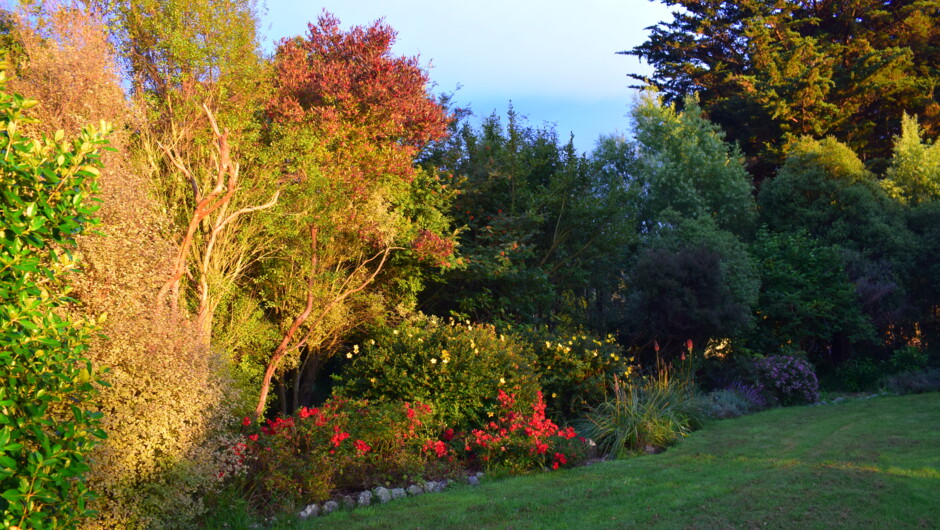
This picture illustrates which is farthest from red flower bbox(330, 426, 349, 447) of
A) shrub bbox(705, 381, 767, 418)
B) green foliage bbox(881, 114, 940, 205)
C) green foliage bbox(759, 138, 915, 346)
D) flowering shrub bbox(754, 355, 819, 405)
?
green foliage bbox(881, 114, 940, 205)

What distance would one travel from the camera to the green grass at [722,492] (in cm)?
522

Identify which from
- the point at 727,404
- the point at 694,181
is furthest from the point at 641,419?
the point at 694,181

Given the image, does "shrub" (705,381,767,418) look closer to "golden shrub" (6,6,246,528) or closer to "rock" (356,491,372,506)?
"rock" (356,491,372,506)

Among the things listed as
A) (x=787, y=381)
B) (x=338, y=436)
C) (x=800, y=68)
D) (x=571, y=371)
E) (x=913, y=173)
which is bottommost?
(x=787, y=381)

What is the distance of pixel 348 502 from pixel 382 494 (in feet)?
1.11

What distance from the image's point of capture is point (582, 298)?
1397 centimetres

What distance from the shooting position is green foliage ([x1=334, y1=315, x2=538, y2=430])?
8.44 m

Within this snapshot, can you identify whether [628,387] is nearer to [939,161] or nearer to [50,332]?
[50,332]

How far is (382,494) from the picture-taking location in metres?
6.27

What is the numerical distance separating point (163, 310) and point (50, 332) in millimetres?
2580

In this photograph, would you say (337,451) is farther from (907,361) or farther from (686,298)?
(907,361)

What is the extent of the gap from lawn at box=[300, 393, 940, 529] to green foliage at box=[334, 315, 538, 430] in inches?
64.4

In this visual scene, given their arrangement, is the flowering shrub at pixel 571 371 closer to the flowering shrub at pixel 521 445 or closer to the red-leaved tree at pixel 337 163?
the flowering shrub at pixel 521 445

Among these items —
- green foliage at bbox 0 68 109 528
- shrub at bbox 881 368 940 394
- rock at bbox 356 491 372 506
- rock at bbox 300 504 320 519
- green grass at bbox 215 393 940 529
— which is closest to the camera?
green foliage at bbox 0 68 109 528
